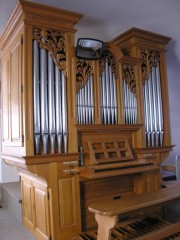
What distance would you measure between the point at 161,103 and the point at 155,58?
2.56 ft

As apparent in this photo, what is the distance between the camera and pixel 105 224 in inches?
100

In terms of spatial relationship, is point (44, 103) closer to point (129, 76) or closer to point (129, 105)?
point (129, 105)

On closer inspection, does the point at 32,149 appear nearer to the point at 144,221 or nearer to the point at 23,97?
the point at 23,97

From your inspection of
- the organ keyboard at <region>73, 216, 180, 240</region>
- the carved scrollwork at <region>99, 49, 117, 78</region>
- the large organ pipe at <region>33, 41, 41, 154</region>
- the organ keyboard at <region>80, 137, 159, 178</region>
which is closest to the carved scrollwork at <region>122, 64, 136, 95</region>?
the carved scrollwork at <region>99, 49, 117, 78</region>

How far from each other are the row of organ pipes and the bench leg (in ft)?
3.23

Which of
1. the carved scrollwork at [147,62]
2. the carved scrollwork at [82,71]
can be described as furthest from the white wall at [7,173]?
the carved scrollwork at [147,62]

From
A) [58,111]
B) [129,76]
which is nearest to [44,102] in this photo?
[58,111]

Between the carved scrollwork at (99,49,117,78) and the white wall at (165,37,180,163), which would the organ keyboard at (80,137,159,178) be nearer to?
the carved scrollwork at (99,49,117,78)

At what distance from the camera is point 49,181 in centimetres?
300

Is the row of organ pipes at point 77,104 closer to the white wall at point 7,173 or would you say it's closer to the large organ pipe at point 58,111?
the large organ pipe at point 58,111

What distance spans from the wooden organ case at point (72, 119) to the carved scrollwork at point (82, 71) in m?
0.01

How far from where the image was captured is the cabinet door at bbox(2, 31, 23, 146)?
10.3ft

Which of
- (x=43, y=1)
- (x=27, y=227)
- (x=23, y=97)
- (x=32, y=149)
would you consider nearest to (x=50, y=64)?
(x=23, y=97)

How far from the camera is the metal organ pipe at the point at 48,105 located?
302 centimetres
